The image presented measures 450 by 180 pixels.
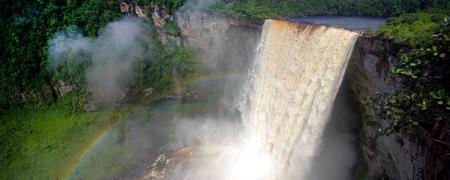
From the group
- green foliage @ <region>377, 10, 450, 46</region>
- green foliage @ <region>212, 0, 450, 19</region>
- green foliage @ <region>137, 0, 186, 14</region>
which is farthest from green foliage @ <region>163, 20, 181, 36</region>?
green foliage @ <region>377, 10, 450, 46</region>

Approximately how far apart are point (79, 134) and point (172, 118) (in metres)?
6.66

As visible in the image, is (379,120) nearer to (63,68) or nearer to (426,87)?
(426,87)

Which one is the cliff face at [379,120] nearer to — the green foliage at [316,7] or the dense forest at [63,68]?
the dense forest at [63,68]

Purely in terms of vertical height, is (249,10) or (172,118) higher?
(249,10)

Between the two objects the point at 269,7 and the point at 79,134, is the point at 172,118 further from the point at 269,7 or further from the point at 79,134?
the point at 269,7

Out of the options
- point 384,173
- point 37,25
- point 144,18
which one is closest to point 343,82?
point 384,173

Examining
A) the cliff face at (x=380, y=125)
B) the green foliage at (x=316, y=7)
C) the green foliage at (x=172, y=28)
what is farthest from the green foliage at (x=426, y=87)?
the green foliage at (x=172, y=28)

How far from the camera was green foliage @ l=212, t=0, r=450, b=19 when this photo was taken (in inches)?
1134

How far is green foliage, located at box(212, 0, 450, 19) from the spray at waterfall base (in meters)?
7.57

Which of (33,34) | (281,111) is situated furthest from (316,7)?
(33,34)

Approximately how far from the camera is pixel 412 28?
12.8 m

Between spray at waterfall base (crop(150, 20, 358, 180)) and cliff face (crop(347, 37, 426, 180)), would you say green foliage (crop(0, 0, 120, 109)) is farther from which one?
cliff face (crop(347, 37, 426, 180))

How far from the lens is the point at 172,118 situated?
92.3ft

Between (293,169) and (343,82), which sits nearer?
(343,82)
